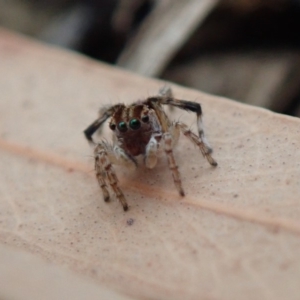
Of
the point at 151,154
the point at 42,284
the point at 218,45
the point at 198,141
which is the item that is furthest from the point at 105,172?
the point at 218,45

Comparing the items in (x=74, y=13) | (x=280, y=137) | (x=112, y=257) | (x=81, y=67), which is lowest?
(x=112, y=257)

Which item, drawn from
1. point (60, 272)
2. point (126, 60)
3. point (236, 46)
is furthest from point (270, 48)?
point (60, 272)

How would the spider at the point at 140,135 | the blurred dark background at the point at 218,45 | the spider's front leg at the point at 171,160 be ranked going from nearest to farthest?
the spider's front leg at the point at 171,160, the spider at the point at 140,135, the blurred dark background at the point at 218,45

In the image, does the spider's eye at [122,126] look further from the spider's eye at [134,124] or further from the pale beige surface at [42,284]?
the pale beige surface at [42,284]

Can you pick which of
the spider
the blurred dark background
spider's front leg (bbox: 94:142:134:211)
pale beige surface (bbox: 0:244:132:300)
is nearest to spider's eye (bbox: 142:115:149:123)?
the spider

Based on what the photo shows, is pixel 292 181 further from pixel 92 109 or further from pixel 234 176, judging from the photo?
pixel 92 109

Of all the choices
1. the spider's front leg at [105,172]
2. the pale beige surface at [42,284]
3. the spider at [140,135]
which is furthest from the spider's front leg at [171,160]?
the pale beige surface at [42,284]
